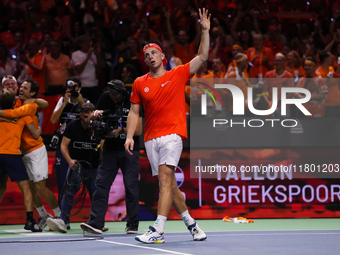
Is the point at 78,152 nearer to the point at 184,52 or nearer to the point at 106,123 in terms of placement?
the point at 106,123

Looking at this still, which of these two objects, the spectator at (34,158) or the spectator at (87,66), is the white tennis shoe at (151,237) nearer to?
the spectator at (34,158)

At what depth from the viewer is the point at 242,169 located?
10.1m

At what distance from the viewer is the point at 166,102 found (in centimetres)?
636

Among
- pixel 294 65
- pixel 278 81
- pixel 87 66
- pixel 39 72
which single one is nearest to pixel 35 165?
pixel 39 72

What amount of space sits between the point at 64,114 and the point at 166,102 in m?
3.20

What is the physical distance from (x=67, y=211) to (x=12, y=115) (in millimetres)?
1685

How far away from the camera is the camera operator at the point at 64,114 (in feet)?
29.1

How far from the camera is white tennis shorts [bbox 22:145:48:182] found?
8.52m

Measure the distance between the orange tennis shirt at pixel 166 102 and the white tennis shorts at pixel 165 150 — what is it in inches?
2.3

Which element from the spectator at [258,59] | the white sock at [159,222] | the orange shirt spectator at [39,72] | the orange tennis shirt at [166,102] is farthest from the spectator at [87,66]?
the white sock at [159,222]

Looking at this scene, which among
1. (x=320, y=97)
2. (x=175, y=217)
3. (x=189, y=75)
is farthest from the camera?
(x=320, y=97)

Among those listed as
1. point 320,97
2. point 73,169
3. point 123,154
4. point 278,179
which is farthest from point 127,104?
point 320,97

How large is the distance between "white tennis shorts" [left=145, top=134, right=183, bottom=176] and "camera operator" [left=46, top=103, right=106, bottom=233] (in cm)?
203

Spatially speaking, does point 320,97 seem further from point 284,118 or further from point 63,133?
point 63,133
